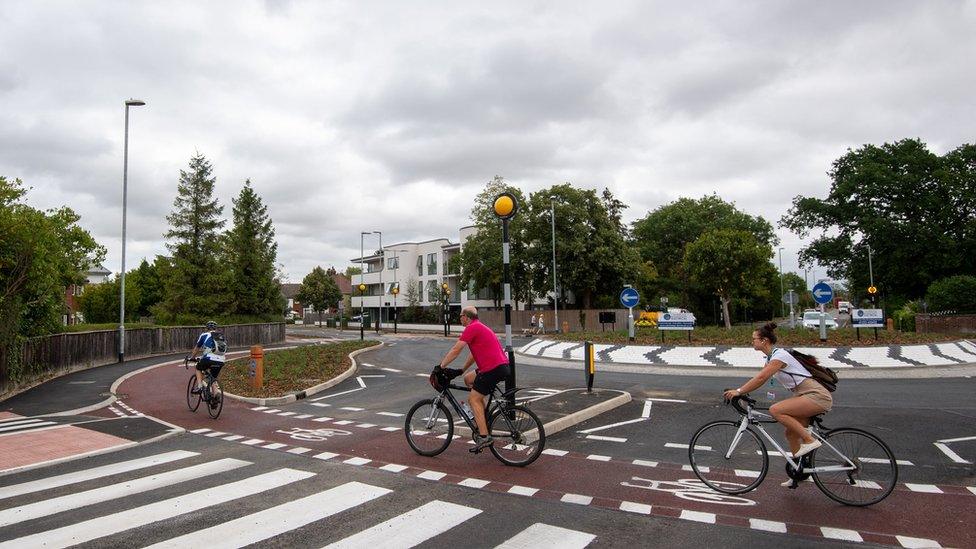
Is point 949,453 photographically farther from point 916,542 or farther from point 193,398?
point 193,398

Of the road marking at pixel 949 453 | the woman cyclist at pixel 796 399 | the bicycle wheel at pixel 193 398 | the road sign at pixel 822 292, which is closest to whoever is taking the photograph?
the woman cyclist at pixel 796 399

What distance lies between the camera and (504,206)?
9.63 meters

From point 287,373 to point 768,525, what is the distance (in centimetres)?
1474

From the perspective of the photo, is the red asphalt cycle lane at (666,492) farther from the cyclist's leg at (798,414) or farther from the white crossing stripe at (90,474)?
the white crossing stripe at (90,474)

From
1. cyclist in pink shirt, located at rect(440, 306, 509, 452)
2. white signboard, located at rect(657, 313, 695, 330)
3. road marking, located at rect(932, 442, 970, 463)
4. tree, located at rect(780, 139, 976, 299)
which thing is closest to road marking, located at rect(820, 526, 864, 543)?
road marking, located at rect(932, 442, 970, 463)

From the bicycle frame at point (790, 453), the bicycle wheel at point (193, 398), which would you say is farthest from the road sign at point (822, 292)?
the bicycle wheel at point (193, 398)

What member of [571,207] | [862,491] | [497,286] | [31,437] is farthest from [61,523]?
[497,286]

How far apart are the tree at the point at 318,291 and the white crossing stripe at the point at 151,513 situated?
8814 centimetres

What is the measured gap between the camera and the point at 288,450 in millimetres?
8016

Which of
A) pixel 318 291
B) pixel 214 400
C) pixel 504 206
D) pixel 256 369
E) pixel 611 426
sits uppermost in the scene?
pixel 318 291

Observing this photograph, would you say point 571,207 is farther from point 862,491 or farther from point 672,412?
point 862,491

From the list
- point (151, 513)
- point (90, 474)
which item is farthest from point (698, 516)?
point (90, 474)

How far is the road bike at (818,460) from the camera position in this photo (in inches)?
205

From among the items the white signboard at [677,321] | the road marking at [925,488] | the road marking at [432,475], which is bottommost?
the road marking at [925,488]
